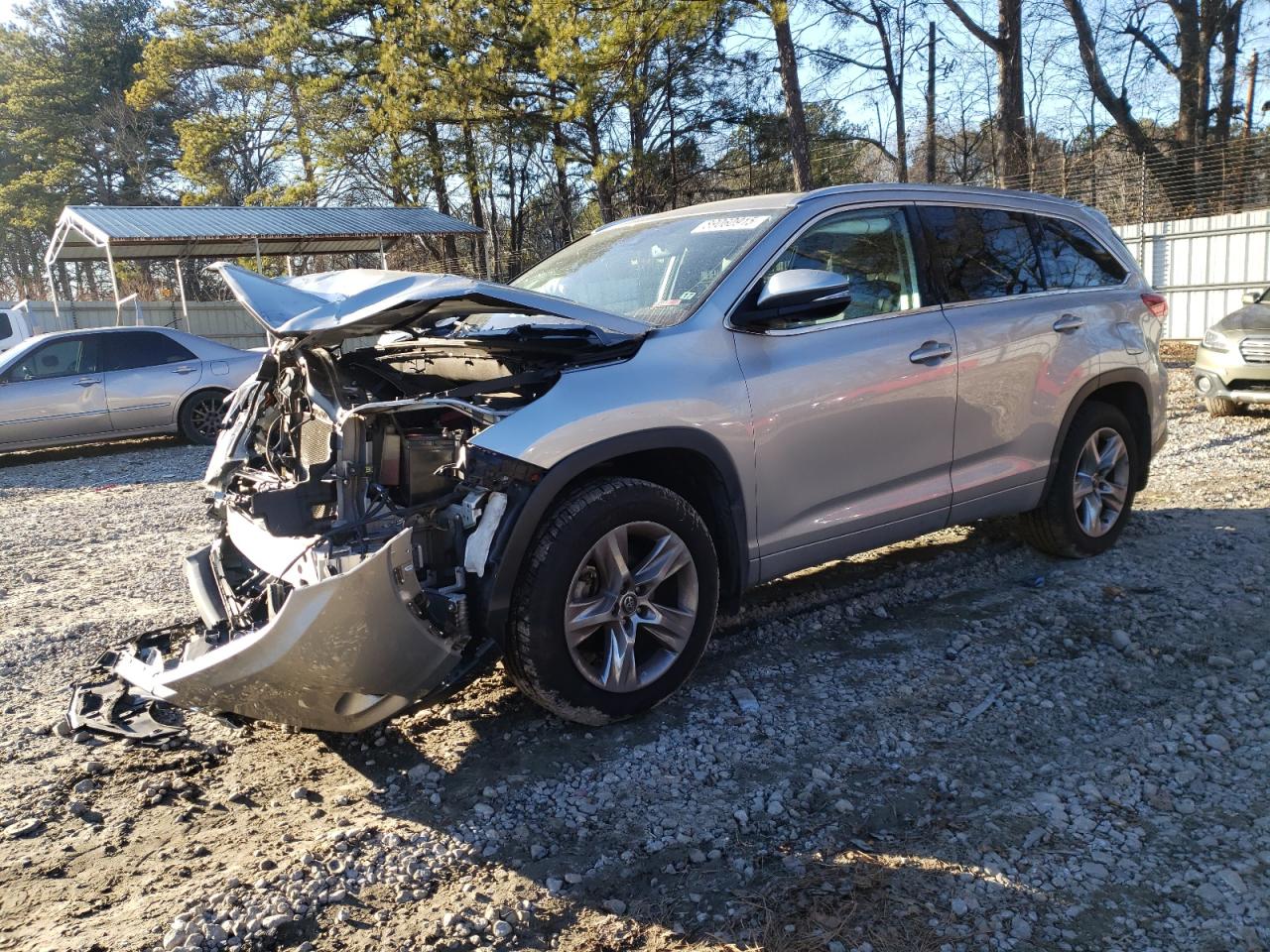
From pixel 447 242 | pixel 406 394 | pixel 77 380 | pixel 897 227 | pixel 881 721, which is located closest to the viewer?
pixel 881 721

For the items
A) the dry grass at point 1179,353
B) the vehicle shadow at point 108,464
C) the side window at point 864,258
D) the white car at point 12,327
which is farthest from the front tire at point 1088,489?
the white car at point 12,327

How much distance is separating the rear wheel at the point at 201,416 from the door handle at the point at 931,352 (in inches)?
380

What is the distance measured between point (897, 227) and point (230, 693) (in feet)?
11.1

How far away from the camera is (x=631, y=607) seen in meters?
3.31

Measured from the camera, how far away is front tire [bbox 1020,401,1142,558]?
4.98 meters

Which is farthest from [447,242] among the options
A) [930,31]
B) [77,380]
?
[77,380]

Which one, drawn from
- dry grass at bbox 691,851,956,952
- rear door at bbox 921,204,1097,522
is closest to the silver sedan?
rear door at bbox 921,204,1097,522

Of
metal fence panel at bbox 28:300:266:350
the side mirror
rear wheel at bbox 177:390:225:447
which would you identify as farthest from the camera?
metal fence panel at bbox 28:300:266:350

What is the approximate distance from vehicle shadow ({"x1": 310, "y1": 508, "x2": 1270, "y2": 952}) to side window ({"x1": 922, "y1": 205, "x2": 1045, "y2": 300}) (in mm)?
1557

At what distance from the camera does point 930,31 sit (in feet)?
77.5

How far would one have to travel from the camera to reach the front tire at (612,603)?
3.10 meters

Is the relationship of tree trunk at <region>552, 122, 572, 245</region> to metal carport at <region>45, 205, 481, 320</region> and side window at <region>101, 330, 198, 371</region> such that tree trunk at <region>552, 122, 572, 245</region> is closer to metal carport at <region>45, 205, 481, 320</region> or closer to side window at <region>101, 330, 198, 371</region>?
metal carport at <region>45, 205, 481, 320</region>

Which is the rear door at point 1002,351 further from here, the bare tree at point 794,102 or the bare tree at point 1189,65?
the bare tree at point 1189,65

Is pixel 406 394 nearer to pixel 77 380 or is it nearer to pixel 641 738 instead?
pixel 641 738
